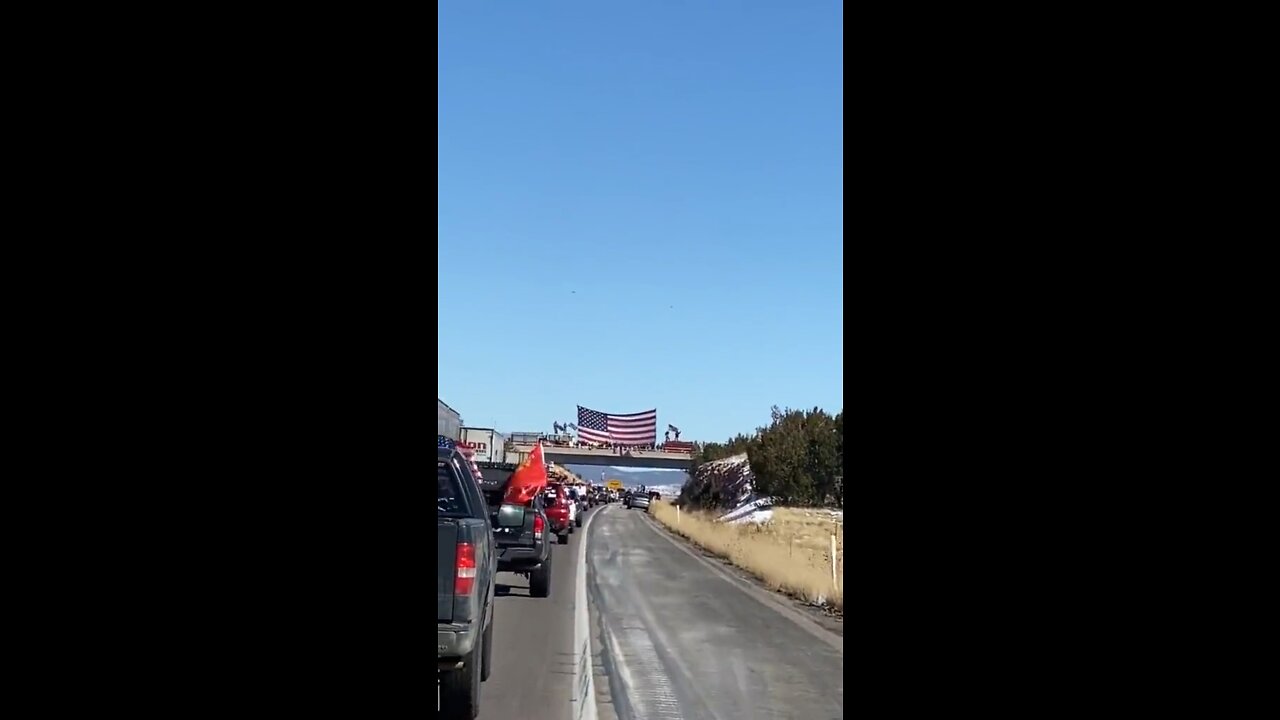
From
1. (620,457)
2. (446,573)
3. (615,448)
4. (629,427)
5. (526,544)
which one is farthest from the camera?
(615,448)

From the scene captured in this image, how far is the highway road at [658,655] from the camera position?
8016 mm

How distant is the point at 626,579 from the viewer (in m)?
19.7

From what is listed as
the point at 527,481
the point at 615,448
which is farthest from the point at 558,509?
the point at 615,448

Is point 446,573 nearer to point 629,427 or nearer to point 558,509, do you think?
point 558,509

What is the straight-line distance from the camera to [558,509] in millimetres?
29297

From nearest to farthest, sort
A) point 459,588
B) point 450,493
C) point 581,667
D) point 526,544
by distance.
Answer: point 459,588
point 450,493
point 581,667
point 526,544

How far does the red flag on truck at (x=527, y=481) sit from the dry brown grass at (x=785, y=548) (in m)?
4.63

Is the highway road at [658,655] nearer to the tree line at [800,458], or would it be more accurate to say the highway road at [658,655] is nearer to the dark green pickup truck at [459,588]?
the dark green pickup truck at [459,588]

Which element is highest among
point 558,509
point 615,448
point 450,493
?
point 615,448

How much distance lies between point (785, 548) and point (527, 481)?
1651 cm
